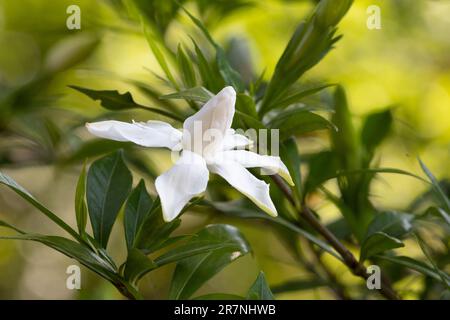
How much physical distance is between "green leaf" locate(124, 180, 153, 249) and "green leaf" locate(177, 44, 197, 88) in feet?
0.35

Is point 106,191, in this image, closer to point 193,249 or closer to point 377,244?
point 193,249

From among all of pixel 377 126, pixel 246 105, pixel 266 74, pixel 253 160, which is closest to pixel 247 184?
pixel 253 160

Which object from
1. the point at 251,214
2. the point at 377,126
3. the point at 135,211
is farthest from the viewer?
the point at 377,126

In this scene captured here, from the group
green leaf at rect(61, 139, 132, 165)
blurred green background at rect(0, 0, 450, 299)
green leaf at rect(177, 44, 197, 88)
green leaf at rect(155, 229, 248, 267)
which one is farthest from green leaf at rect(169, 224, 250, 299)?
blurred green background at rect(0, 0, 450, 299)

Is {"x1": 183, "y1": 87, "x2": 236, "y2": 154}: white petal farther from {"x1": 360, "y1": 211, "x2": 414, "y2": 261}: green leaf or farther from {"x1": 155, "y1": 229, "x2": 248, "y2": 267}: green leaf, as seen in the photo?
{"x1": 360, "y1": 211, "x2": 414, "y2": 261}: green leaf

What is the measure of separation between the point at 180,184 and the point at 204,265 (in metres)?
0.19

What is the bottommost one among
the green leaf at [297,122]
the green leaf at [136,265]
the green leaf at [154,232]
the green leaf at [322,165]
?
the green leaf at [136,265]

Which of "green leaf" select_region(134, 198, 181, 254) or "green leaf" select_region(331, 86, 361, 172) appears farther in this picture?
"green leaf" select_region(331, 86, 361, 172)

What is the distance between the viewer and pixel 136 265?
1.76 ft

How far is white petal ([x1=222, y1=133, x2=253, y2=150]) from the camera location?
0.53 meters

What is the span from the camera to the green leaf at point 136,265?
52cm

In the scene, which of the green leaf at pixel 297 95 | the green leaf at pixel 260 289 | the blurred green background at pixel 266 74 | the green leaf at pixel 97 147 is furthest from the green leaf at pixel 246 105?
the blurred green background at pixel 266 74

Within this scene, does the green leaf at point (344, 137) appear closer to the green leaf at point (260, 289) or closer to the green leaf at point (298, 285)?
the green leaf at point (298, 285)
